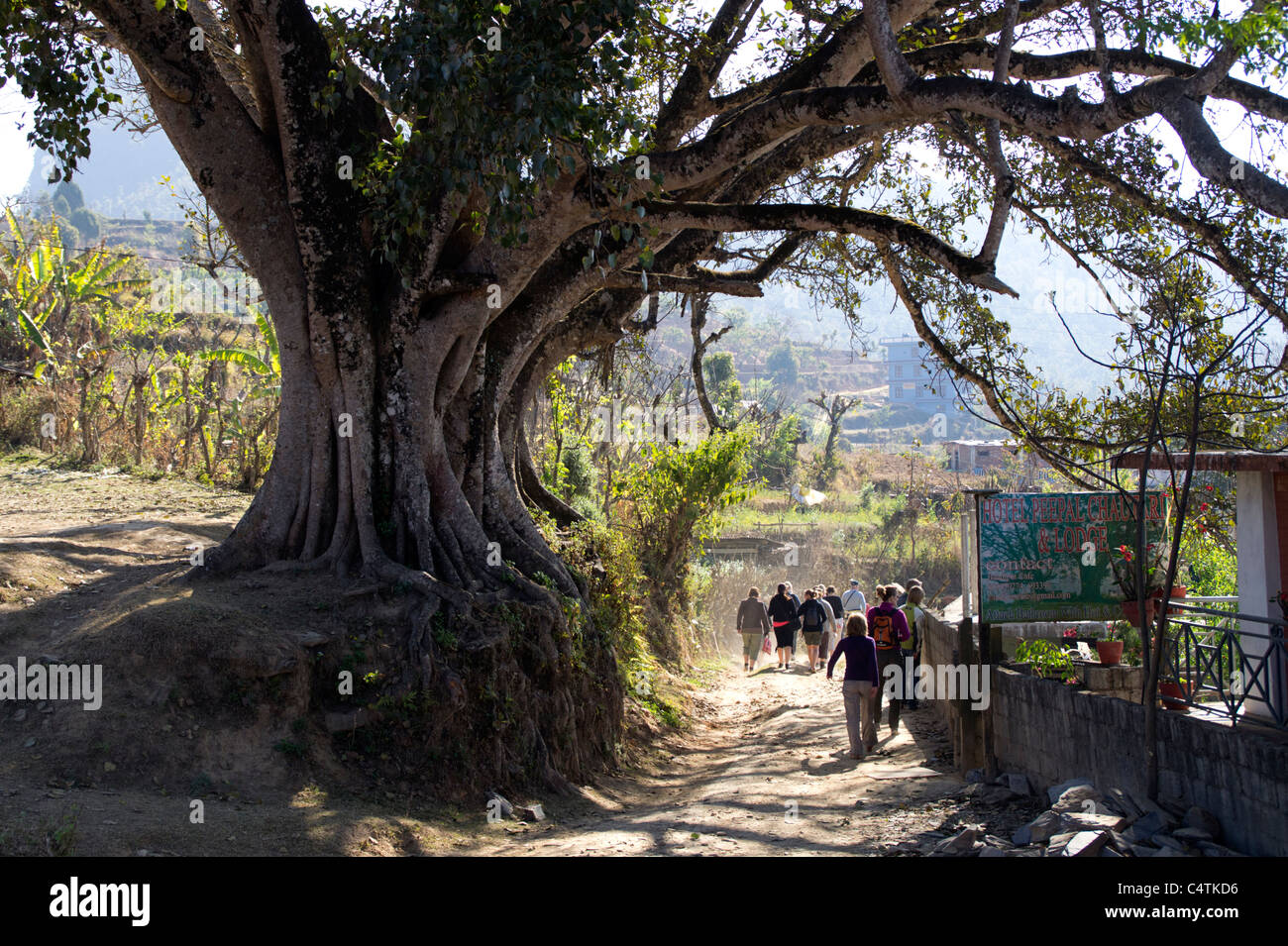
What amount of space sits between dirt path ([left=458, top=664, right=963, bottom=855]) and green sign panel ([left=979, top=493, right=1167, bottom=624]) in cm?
189

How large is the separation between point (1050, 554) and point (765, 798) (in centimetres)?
357

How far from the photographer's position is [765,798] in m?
9.16

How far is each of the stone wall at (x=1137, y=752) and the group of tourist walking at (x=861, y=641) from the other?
1.05 meters

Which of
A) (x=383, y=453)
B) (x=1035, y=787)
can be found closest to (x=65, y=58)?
(x=383, y=453)

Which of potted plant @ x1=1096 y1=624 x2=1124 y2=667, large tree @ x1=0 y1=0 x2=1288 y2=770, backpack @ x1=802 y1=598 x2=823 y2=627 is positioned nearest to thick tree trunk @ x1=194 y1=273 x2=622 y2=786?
large tree @ x1=0 y1=0 x2=1288 y2=770

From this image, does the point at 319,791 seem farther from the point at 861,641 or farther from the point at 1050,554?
the point at 1050,554

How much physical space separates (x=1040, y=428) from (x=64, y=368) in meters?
18.2

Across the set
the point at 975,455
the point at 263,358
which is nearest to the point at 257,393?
the point at 263,358

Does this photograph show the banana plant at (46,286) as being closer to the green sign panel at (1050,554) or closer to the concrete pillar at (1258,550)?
the green sign panel at (1050,554)

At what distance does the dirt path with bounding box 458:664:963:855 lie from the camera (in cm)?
746

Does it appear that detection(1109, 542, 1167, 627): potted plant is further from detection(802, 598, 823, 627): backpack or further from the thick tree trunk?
detection(802, 598, 823, 627): backpack

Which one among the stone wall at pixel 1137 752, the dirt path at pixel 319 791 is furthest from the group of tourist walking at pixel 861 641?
the stone wall at pixel 1137 752

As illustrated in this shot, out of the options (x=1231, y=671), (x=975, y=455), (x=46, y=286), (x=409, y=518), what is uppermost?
(x=46, y=286)

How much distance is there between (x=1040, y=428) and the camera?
979cm
